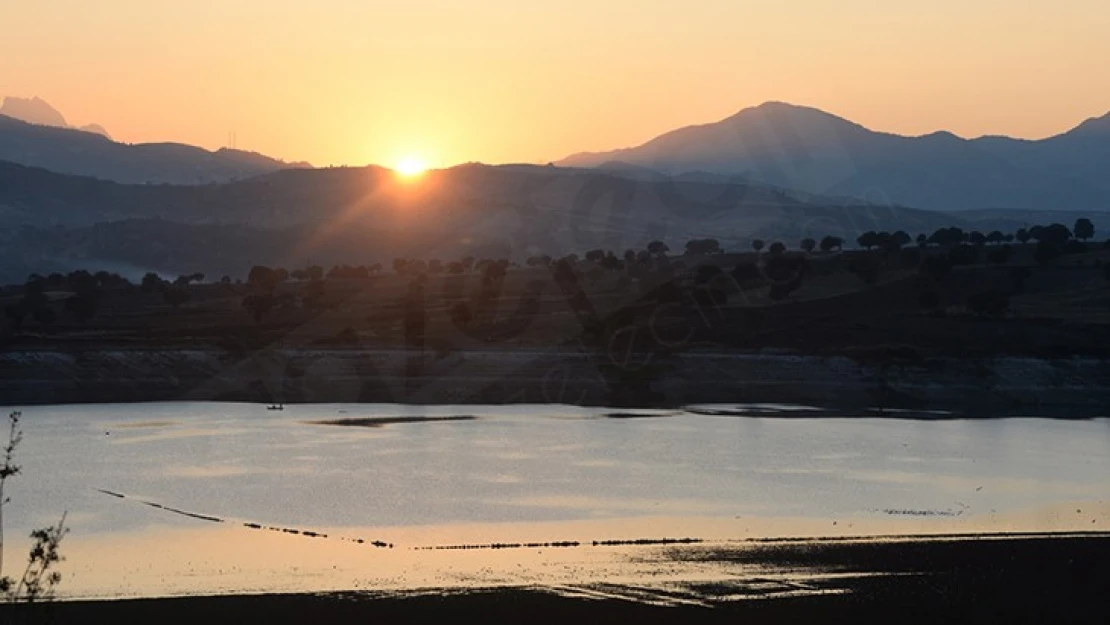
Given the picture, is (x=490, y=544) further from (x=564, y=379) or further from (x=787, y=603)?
(x=564, y=379)

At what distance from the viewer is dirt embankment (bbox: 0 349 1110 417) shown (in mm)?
119438

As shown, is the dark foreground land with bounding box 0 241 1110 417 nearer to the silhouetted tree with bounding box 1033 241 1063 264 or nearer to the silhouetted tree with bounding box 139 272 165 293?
the silhouetted tree with bounding box 139 272 165 293

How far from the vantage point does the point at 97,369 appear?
122 metres

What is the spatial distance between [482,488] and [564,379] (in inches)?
2200

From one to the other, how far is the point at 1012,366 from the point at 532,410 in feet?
135

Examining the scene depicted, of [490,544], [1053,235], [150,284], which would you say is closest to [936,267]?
[1053,235]

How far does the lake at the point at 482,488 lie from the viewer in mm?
50344

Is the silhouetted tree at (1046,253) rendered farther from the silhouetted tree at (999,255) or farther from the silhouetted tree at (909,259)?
the silhouetted tree at (909,259)

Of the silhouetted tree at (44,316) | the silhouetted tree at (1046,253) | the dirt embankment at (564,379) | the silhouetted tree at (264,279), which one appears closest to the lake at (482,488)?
the dirt embankment at (564,379)

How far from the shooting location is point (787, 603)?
42.9 meters

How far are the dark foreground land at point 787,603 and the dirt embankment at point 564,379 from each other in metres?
67.2

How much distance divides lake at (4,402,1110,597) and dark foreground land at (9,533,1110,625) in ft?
8.12

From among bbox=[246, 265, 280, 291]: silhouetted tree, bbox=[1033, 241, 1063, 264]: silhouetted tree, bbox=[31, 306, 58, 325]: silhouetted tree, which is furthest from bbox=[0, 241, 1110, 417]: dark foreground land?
bbox=[246, 265, 280, 291]: silhouetted tree

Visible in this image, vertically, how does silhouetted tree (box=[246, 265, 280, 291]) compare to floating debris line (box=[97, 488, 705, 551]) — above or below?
above
